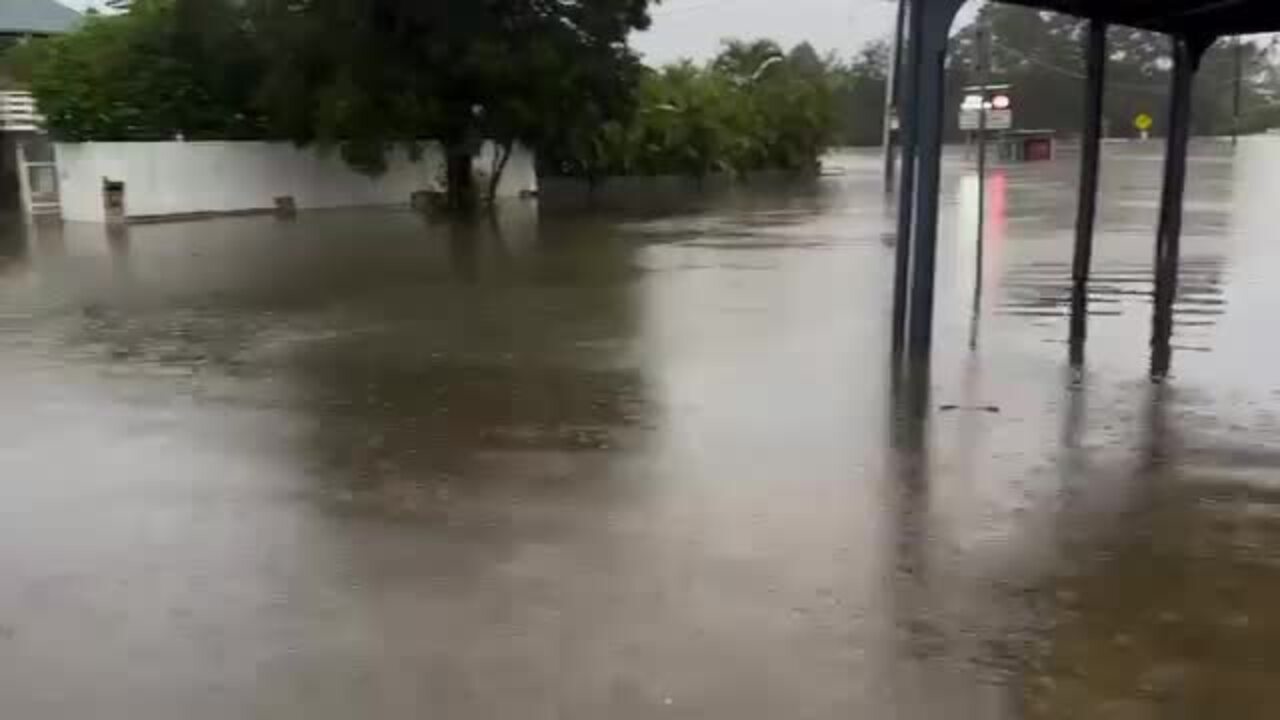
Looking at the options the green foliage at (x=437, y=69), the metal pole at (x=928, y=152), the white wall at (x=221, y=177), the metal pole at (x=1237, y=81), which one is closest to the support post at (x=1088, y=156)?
the metal pole at (x=928, y=152)

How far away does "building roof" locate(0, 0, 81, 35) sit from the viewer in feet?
139

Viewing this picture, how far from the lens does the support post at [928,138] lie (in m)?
10.8

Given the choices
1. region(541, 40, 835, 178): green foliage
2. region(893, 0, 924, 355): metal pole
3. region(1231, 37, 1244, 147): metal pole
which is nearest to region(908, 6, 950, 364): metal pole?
region(893, 0, 924, 355): metal pole

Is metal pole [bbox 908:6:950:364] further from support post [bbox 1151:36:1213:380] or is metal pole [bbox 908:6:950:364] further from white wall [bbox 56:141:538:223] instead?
white wall [bbox 56:141:538:223]

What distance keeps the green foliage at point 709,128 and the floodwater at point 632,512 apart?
77.2 feet

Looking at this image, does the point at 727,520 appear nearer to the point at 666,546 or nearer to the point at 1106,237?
the point at 666,546

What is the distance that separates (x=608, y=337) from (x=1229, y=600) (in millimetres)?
8051

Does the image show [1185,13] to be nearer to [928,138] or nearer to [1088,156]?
[1088,156]

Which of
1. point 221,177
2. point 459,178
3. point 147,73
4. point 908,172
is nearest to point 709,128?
point 459,178

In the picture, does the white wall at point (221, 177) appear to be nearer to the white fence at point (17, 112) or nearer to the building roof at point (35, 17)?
the white fence at point (17, 112)

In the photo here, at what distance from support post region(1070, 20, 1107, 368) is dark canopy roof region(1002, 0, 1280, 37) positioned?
41 centimetres

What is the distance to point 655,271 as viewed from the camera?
2005 centimetres

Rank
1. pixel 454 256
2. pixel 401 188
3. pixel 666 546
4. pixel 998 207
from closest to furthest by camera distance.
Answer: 1. pixel 666 546
2. pixel 454 256
3. pixel 998 207
4. pixel 401 188

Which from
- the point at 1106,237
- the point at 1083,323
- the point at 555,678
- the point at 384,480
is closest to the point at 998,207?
the point at 1106,237
